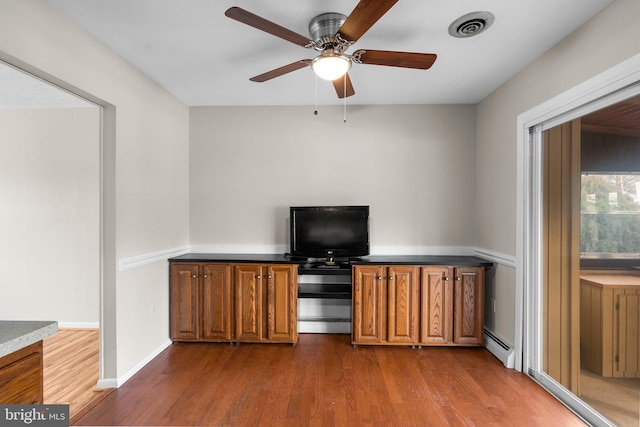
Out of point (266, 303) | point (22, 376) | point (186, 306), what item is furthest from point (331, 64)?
point (186, 306)

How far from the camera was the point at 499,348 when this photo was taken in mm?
2930

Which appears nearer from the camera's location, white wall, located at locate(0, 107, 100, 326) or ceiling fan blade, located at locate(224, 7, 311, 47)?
ceiling fan blade, located at locate(224, 7, 311, 47)

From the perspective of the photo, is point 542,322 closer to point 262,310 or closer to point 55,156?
point 262,310

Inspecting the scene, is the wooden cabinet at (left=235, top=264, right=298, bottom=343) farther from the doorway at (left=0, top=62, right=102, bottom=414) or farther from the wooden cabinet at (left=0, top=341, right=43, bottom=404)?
the wooden cabinet at (left=0, top=341, right=43, bottom=404)

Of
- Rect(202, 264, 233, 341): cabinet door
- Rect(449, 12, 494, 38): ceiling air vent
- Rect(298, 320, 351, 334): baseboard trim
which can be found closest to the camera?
Rect(449, 12, 494, 38): ceiling air vent

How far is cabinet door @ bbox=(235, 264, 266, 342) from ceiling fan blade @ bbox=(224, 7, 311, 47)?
83.9 inches

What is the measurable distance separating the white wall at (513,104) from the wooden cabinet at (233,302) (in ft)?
6.69

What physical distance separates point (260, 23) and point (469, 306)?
3.00m

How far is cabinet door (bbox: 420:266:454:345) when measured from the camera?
3.10m

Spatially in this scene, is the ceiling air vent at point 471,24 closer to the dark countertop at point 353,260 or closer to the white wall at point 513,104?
the white wall at point 513,104

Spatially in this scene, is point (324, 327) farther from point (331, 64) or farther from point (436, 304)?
point (331, 64)

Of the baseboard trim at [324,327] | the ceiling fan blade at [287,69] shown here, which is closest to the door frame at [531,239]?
the baseboard trim at [324,327]

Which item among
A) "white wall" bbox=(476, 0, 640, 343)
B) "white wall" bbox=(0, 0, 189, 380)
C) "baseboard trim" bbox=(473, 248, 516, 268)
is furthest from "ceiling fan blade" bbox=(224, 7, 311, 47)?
"baseboard trim" bbox=(473, 248, 516, 268)

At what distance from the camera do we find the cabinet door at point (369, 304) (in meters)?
3.13
